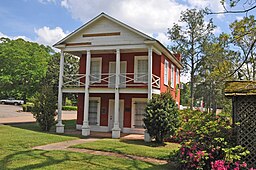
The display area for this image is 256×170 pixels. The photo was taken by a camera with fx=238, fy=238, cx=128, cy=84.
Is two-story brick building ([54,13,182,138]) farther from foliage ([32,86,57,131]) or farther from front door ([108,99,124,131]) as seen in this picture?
foliage ([32,86,57,131])

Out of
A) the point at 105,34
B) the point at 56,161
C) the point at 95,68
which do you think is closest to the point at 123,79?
the point at 95,68

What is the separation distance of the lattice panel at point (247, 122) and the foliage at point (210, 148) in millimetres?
225

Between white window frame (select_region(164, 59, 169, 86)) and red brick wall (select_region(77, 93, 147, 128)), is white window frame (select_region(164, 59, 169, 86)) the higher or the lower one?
the higher one

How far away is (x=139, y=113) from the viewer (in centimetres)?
1680

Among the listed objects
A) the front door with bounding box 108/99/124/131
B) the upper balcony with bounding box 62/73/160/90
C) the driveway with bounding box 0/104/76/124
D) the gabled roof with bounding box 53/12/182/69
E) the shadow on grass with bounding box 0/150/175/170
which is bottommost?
the shadow on grass with bounding box 0/150/175/170

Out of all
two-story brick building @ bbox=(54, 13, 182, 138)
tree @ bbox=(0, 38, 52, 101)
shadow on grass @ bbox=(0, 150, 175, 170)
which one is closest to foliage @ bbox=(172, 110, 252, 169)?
shadow on grass @ bbox=(0, 150, 175, 170)

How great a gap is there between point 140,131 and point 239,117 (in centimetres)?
991

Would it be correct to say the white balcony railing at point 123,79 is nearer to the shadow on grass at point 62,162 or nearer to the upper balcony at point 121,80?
the upper balcony at point 121,80

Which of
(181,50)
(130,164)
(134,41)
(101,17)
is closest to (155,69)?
(134,41)

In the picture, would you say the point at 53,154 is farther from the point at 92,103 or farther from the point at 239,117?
the point at 92,103

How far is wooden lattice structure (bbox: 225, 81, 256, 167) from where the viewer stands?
266 inches

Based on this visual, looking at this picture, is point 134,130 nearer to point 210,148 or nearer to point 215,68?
point 215,68

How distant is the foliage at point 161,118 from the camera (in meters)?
12.3

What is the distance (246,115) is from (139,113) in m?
10.2
